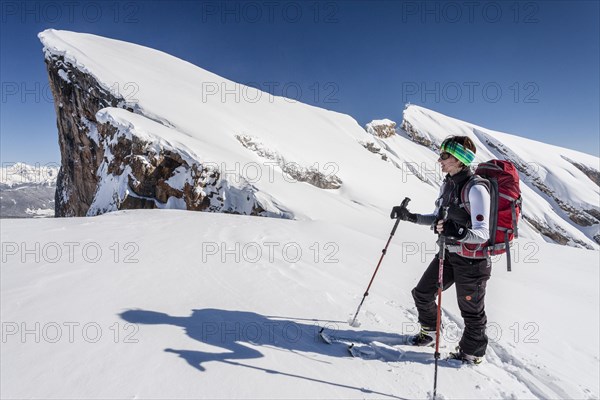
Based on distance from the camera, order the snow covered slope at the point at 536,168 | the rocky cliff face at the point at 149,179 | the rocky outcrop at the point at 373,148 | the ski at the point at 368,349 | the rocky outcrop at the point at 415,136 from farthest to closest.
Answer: the rocky outcrop at the point at 415,136
the snow covered slope at the point at 536,168
the rocky outcrop at the point at 373,148
the rocky cliff face at the point at 149,179
the ski at the point at 368,349

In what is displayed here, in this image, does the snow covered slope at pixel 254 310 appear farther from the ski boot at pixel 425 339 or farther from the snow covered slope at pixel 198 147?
the snow covered slope at pixel 198 147

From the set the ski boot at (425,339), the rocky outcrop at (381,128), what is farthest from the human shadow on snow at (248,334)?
the rocky outcrop at (381,128)

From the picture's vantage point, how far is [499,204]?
10.1 ft

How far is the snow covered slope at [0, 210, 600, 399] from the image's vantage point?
2787 millimetres

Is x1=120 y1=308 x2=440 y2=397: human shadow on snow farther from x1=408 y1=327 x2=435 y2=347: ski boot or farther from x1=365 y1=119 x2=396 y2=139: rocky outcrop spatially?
x1=365 y1=119 x2=396 y2=139: rocky outcrop

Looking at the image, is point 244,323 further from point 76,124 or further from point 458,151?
point 76,124

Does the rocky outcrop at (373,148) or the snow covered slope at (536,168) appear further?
the snow covered slope at (536,168)

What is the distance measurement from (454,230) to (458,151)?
2.61 ft

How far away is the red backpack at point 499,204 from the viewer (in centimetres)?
302

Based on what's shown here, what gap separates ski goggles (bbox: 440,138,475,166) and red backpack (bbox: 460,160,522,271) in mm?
173

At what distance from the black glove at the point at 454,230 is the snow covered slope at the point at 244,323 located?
1.38 metres

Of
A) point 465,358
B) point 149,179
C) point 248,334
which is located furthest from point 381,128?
point 248,334

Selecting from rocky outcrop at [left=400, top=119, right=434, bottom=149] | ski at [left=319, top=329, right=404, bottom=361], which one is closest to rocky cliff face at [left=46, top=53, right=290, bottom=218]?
ski at [left=319, top=329, right=404, bottom=361]

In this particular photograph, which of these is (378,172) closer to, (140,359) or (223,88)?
(223,88)
